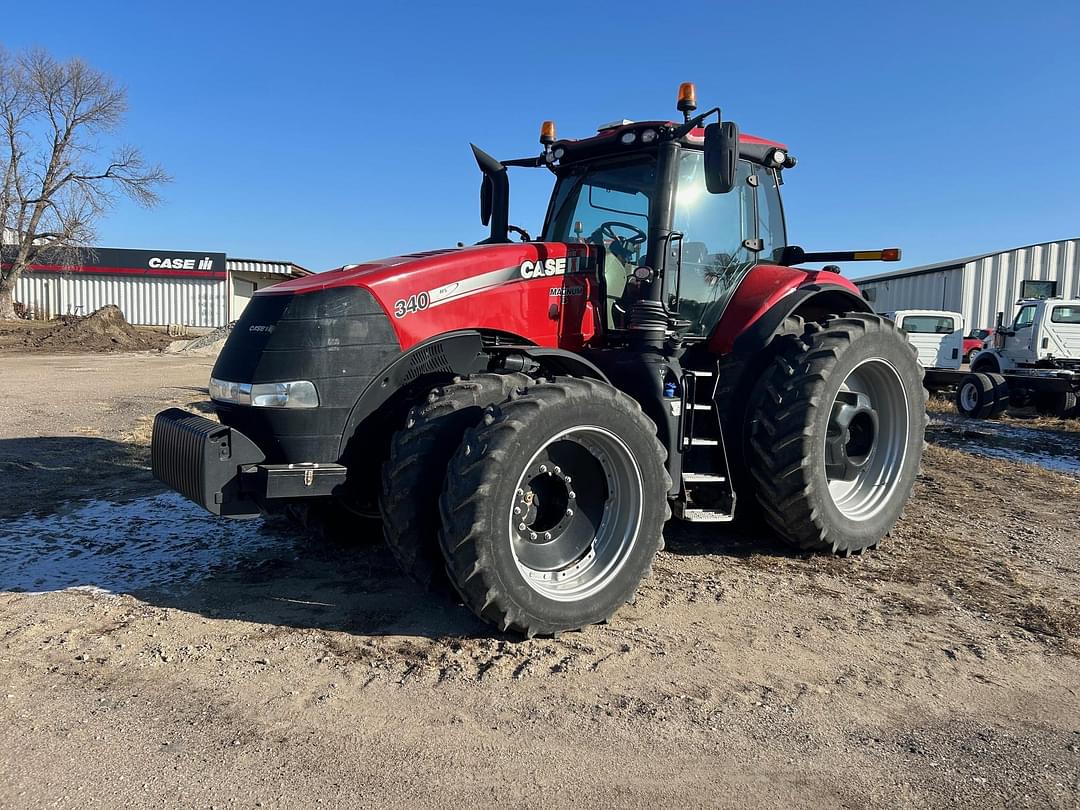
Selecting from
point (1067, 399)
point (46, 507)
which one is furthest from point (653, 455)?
point (1067, 399)

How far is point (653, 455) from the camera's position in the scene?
378 cm

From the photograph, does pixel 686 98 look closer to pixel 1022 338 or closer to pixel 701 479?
pixel 701 479

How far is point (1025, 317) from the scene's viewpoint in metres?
15.9

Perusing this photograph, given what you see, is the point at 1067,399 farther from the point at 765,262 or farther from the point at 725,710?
the point at 725,710

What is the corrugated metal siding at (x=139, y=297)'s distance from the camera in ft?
122

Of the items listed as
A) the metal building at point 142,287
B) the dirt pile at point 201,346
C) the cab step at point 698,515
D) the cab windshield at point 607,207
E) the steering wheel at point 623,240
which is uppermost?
the metal building at point 142,287

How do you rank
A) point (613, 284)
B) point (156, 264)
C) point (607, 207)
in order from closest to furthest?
1. point (613, 284)
2. point (607, 207)
3. point (156, 264)

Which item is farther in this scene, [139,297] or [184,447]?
[139,297]

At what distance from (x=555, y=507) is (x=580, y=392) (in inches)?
24.5

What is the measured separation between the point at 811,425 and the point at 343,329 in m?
2.58

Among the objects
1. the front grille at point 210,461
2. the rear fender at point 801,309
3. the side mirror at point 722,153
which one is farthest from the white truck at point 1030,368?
the front grille at point 210,461

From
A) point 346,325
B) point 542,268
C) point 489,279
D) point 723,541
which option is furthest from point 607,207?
point 723,541

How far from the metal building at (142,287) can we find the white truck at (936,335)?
28.5 m

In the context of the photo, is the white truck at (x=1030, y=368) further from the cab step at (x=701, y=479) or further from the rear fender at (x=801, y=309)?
the cab step at (x=701, y=479)
